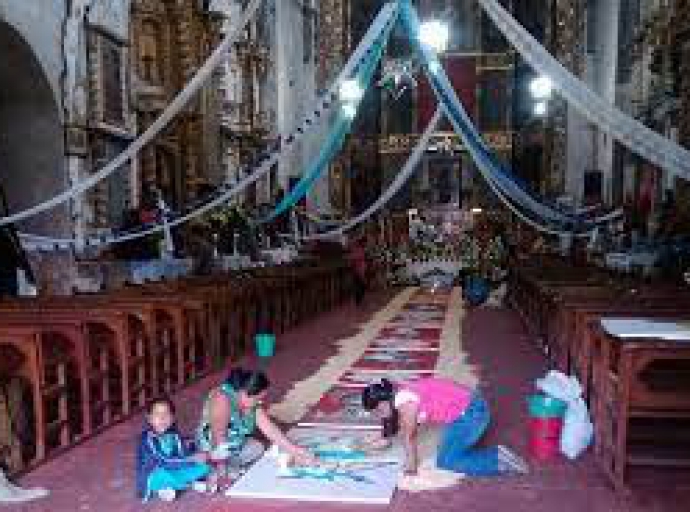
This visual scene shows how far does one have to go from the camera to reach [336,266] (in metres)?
15.2

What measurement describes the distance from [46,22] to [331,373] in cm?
694

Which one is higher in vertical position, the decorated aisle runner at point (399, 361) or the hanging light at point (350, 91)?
the hanging light at point (350, 91)

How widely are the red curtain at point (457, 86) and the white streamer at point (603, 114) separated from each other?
18920 mm

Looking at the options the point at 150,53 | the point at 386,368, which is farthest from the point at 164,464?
the point at 150,53

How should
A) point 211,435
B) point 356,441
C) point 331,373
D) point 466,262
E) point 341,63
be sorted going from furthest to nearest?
point 341,63 < point 466,262 < point 331,373 < point 356,441 < point 211,435

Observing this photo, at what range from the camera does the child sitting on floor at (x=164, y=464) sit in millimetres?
4457

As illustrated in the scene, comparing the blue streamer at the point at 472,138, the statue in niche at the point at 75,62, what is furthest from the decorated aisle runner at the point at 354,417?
the statue in niche at the point at 75,62

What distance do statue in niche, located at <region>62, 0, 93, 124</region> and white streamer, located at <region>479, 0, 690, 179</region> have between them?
6120 mm

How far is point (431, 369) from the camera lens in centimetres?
807

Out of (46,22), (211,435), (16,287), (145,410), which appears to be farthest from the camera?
(46,22)

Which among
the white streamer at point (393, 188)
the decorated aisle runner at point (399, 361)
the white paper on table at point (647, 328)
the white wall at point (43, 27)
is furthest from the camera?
the white streamer at point (393, 188)

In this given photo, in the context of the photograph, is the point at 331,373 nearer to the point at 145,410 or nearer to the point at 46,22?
the point at 145,410

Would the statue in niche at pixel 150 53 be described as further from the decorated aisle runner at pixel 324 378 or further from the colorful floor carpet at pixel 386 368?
the decorated aisle runner at pixel 324 378

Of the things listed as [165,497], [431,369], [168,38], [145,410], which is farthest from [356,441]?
[168,38]
